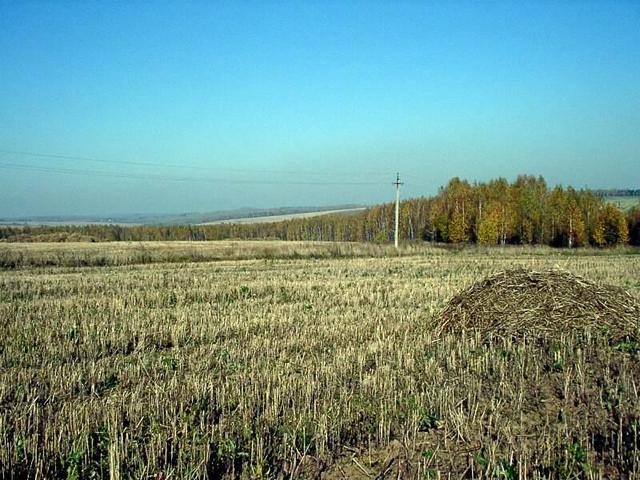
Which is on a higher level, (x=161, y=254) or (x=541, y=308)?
(x=541, y=308)

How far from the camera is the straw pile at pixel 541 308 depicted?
32.3 feet

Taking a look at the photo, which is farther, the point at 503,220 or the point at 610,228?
the point at 503,220

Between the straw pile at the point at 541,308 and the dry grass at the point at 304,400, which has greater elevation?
the straw pile at the point at 541,308

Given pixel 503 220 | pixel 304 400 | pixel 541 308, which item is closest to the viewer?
pixel 304 400

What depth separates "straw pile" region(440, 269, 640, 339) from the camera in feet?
32.3

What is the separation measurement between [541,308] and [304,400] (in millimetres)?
6040

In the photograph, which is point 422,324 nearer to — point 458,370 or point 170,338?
point 458,370

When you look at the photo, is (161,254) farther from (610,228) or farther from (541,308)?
(610,228)

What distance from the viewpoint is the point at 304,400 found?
6.48 m

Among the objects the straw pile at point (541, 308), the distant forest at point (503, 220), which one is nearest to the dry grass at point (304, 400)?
the straw pile at point (541, 308)

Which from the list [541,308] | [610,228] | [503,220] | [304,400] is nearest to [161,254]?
[541,308]

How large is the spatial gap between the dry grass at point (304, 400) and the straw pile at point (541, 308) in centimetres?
43

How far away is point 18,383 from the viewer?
7.26 metres

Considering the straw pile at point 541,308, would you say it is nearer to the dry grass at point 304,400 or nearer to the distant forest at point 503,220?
the dry grass at point 304,400
